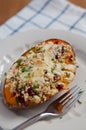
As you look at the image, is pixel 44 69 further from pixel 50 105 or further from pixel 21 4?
pixel 21 4

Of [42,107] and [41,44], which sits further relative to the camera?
[41,44]

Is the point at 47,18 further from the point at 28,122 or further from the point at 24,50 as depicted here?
the point at 28,122

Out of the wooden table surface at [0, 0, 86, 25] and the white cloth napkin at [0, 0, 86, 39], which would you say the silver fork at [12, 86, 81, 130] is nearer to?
the white cloth napkin at [0, 0, 86, 39]


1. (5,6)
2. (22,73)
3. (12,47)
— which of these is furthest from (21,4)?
(22,73)

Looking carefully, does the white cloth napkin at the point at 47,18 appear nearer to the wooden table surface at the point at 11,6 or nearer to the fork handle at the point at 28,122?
the wooden table surface at the point at 11,6

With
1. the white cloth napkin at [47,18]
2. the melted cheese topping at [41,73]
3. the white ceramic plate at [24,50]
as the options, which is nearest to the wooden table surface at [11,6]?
the white cloth napkin at [47,18]

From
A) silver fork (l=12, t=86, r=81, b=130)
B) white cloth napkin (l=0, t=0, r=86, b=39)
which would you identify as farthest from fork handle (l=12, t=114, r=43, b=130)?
white cloth napkin (l=0, t=0, r=86, b=39)

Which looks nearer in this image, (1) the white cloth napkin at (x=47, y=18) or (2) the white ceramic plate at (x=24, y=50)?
(2) the white ceramic plate at (x=24, y=50)
